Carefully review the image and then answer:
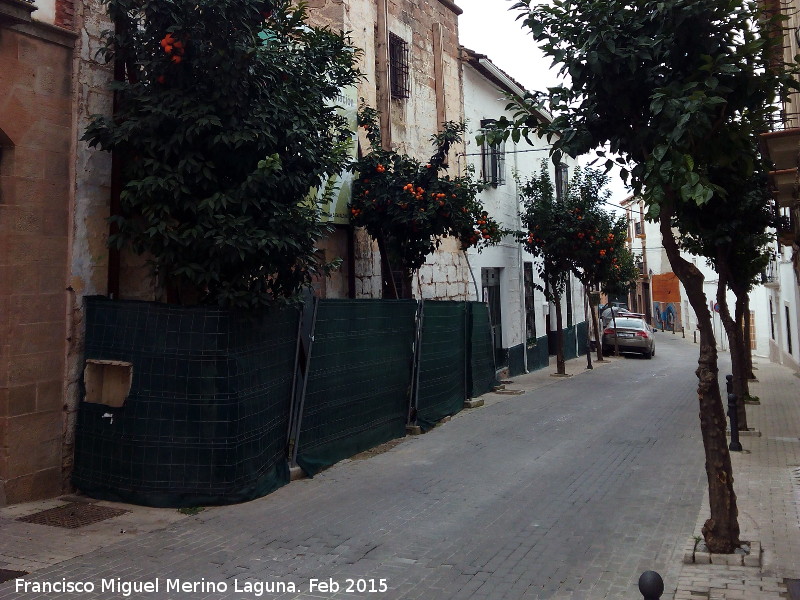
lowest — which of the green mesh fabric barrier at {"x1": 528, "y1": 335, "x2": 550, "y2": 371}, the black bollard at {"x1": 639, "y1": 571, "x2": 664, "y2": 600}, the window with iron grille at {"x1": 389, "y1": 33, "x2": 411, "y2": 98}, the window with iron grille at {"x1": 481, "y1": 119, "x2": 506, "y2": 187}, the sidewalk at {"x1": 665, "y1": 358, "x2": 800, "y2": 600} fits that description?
the sidewalk at {"x1": 665, "y1": 358, "x2": 800, "y2": 600}

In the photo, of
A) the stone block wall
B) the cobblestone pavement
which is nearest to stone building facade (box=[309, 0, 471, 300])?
the cobblestone pavement

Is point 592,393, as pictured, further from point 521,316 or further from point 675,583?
point 675,583

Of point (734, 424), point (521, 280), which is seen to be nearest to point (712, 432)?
point (734, 424)

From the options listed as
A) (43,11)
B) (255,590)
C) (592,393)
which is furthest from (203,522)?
(592,393)

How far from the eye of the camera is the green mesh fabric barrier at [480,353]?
14297mm

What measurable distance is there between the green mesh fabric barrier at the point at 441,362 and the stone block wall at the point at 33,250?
236 inches

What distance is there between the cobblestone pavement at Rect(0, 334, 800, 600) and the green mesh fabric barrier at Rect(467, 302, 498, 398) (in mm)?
4056

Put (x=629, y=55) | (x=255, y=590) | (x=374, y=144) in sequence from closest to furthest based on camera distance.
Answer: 1. (x=255, y=590)
2. (x=629, y=55)
3. (x=374, y=144)

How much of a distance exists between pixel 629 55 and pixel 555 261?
1413 cm

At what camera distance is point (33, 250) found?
664 centimetres

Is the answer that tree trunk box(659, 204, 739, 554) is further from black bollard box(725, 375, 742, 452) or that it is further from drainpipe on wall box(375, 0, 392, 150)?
drainpipe on wall box(375, 0, 392, 150)

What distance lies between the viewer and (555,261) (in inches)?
771

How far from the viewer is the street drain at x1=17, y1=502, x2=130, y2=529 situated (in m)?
6.13

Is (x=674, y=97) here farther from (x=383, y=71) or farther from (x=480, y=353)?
(x=480, y=353)
